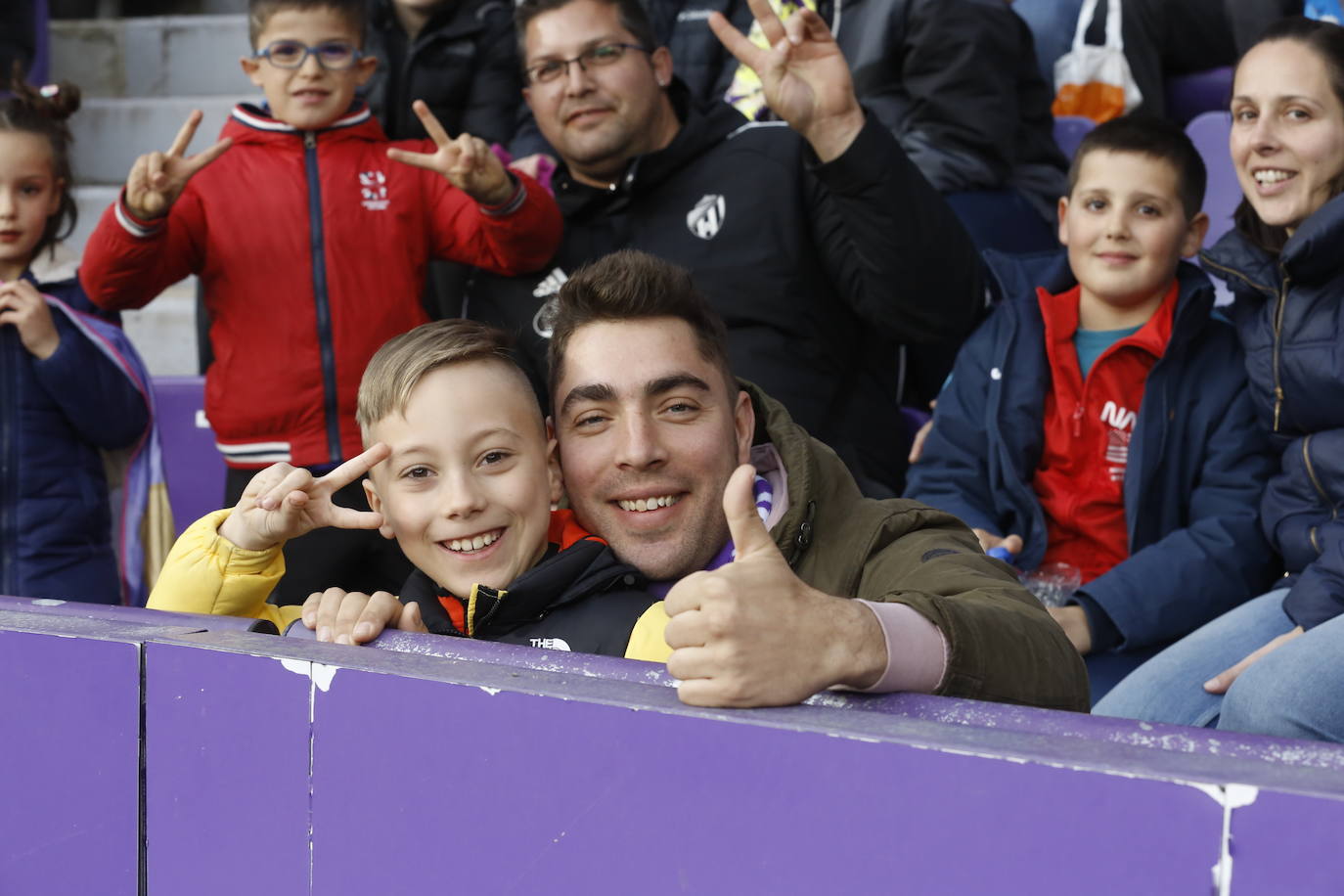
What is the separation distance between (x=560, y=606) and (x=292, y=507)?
334 mm

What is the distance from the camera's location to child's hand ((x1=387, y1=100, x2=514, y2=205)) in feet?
8.29

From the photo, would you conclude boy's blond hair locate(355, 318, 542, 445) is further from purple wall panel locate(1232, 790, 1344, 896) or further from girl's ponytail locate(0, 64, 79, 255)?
girl's ponytail locate(0, 64, 79, 255)

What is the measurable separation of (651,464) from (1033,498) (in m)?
0.89

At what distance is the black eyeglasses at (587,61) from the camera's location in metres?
2.91

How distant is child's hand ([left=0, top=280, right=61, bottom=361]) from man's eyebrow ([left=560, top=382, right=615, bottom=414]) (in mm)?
1356

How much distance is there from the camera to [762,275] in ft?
9.09

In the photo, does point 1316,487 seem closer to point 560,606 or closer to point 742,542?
point 560,606

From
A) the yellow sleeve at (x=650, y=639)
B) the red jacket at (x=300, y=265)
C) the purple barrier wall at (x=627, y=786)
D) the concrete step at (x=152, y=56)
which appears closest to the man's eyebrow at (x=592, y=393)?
the yellow sleeve at (x=650, y=639)

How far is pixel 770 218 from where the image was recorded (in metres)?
2.80

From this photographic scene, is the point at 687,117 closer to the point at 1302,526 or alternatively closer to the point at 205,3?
the point at 1302,526

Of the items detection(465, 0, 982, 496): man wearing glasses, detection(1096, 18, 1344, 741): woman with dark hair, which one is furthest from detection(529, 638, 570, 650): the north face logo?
detection(465, 0, 982, 496): man wearing glasses

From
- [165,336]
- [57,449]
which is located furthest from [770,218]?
[165,336]

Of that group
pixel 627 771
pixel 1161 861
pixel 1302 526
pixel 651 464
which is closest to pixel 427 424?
pixel 651 464

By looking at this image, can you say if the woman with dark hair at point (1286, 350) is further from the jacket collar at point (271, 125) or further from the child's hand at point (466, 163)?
the jacket collar at point (271, 125)
